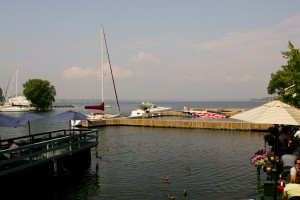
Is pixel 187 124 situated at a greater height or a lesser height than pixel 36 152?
lesser

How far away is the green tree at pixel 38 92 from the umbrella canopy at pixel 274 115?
5884 inches

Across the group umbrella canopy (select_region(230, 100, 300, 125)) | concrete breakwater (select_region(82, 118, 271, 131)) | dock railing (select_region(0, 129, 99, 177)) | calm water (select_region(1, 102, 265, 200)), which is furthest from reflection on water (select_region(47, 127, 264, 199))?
concrete breakwater (select_region(82, 118, 271, 131))

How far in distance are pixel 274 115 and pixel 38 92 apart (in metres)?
150

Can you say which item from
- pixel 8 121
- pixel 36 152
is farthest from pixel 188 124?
pixel 36 152

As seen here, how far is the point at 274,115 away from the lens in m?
13.6

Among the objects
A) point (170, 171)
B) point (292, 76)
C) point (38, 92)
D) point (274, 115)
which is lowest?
point (170, 171)

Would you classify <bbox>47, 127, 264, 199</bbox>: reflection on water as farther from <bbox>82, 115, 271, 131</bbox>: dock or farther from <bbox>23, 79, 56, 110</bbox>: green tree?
<bbox>23, 79, 56, 110</bbox>: green tree

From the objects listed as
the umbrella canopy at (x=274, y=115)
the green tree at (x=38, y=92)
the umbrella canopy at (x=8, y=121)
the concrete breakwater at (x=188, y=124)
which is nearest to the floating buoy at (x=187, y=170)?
the umbrella canopy at (x=274, y=115)

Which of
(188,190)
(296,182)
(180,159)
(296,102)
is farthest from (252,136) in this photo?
(296,182)

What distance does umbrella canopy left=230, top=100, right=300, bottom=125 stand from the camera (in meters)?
13.1

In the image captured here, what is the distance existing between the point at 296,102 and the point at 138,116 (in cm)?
5786

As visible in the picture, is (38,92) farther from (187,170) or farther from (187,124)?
(187,170)

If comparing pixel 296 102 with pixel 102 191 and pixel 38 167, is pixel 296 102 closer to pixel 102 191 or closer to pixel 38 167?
pixel 102 191

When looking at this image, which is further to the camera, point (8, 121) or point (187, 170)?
point (187, 170)
